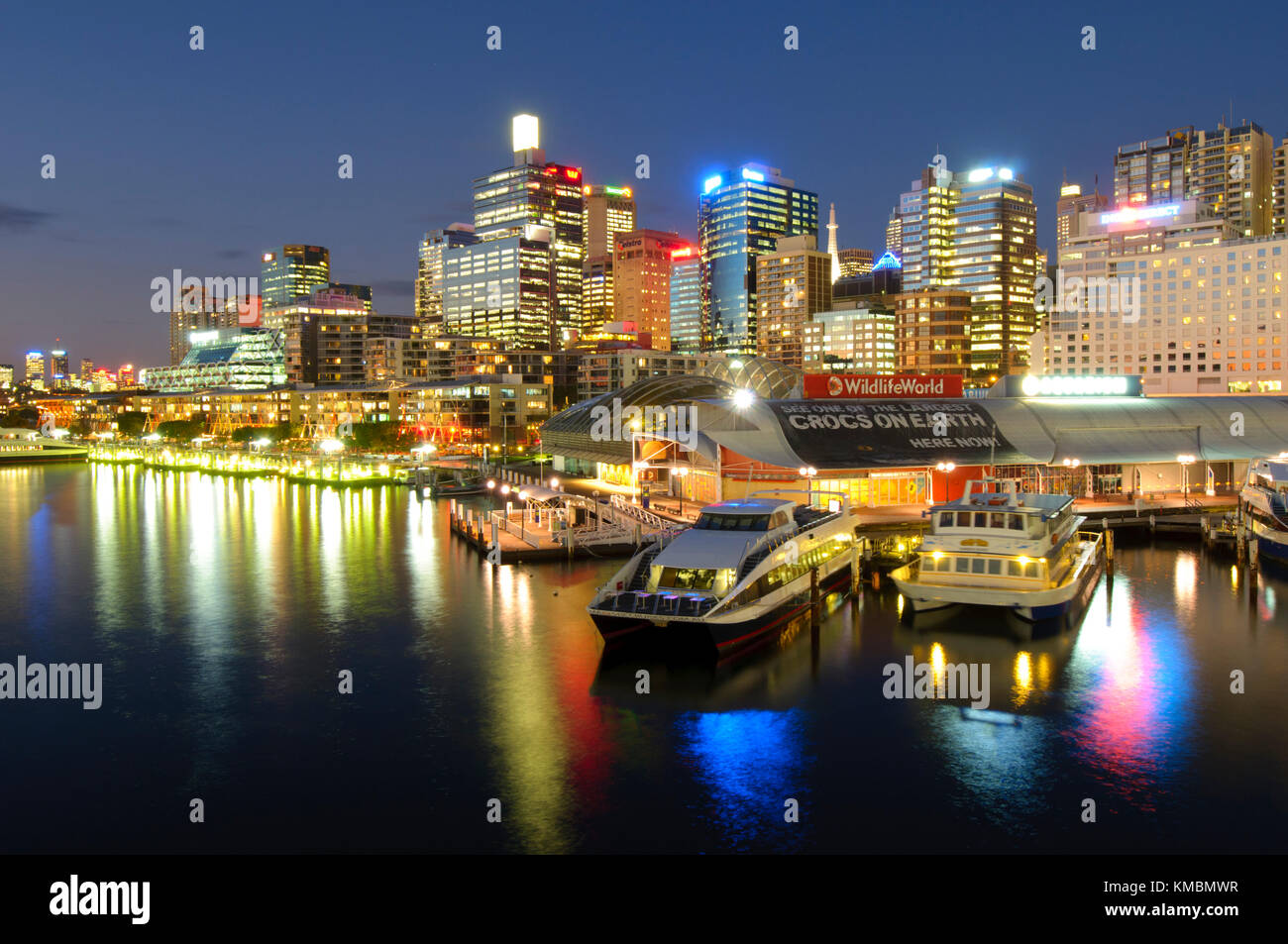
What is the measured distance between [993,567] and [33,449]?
17622 centimetres

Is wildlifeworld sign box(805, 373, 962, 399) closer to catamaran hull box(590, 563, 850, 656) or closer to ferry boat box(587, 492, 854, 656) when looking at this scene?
ferry boat box(587, 492, 854, 656)

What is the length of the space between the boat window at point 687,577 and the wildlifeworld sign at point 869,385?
4045 cm

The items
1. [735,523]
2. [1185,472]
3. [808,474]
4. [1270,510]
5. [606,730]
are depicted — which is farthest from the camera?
[1185,472]

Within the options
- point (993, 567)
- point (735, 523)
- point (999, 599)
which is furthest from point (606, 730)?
point (993, 567)

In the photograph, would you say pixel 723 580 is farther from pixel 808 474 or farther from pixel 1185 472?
pixel 1185 472

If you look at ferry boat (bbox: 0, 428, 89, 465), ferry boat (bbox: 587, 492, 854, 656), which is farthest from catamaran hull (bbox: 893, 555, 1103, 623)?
ferry boat (bbox: 0, 428, 89, 465)

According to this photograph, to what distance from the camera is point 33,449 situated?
170625 mm

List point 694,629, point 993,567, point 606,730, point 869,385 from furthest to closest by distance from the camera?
1. point 869,385
2. point 993,567
3. point 694,629
4. point 606,730

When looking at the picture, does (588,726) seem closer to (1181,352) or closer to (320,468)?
(320,468)

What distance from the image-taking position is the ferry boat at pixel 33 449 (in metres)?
164

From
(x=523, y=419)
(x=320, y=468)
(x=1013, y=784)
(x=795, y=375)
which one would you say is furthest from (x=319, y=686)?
(x=523, y=419)

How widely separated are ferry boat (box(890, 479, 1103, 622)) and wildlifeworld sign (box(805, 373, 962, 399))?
110 feet
